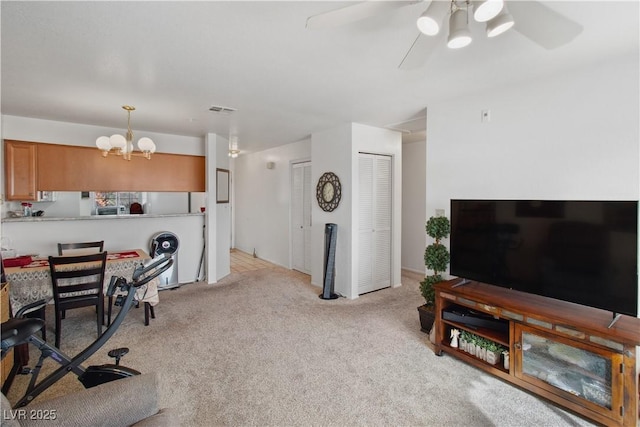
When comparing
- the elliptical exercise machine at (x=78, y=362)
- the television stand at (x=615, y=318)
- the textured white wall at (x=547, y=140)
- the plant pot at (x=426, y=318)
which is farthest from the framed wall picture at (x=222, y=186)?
the television stand at (x=615, y=318)

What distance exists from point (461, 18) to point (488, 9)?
0.60 feet

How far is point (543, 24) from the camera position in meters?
1.55

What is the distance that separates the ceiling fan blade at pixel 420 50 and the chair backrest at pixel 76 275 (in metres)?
3.15

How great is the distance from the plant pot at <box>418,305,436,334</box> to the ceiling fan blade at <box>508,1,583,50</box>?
2404 millimetres

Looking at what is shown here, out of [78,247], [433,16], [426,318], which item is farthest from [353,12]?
[78,247]

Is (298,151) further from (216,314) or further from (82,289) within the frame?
(82,289)

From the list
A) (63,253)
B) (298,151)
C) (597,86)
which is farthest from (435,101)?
(63,253)

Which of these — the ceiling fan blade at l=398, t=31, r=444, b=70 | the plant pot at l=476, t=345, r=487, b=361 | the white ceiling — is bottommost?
the plant pot at l=476, t=345, r=487, b=361

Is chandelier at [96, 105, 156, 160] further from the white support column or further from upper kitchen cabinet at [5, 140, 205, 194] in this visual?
the white support column

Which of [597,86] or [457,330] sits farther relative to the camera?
[457,330]

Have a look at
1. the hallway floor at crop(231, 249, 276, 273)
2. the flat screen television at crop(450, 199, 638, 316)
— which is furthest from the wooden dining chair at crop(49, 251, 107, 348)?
the flat screen television at crop(450, 199, 638, 316)

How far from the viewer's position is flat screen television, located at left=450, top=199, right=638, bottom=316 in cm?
195

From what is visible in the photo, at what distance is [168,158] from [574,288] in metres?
5.31

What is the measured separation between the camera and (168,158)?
5008mm
